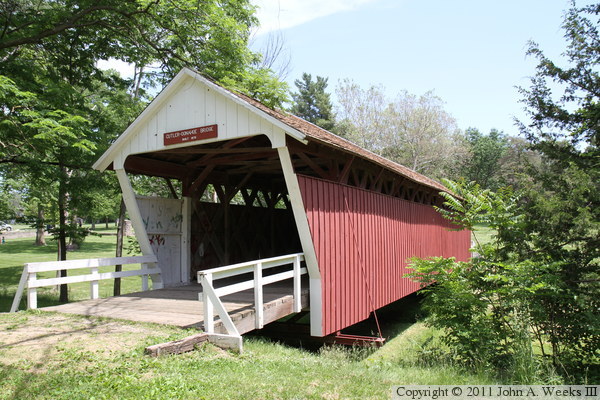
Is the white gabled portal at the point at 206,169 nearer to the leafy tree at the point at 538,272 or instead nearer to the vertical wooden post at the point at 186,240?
the vertical wooden post at the point at 186,240

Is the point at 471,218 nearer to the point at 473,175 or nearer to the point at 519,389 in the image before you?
the point at 519,389

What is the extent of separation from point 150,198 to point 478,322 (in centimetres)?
676

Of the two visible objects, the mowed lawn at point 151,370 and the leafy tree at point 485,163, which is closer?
the mowed lawn at point 151,370

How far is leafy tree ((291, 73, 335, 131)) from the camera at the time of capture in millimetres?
47094

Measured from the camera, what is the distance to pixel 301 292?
25.7 ft

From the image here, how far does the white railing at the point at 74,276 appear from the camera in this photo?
6773 millimetres

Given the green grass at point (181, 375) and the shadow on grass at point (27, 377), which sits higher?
the shadow on grass at point (27, 377)

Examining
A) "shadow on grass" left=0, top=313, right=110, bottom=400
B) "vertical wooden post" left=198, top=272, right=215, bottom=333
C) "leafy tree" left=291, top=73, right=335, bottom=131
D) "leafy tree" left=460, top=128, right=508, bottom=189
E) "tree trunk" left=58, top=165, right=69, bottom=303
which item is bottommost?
"shadow on grass" left=0, top=313, right=110, bottom=400

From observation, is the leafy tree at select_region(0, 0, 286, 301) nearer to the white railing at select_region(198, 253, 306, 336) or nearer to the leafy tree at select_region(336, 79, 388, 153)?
the white railing at select_region(198, 253, 306, 336)

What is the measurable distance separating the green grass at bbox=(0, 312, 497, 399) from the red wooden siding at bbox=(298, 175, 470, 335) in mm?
2428

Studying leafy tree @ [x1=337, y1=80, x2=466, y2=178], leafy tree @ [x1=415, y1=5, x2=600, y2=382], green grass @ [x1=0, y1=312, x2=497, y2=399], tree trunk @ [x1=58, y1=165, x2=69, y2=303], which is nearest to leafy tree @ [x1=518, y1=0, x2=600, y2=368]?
leafy tree @ [x1=415, y1=5, x2=600, y2=382]

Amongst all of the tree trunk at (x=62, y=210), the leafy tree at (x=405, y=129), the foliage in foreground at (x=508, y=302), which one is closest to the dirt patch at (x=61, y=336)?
the foliage in foreground at (x=508, y=302)

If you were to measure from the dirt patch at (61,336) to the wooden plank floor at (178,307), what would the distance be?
330 millimetres

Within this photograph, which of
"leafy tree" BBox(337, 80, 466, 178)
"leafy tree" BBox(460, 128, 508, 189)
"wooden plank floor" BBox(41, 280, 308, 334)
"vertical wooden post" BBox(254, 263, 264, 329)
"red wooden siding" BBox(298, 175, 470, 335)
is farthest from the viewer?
"leafy tree" BBox(460, 128, 508, 189)
